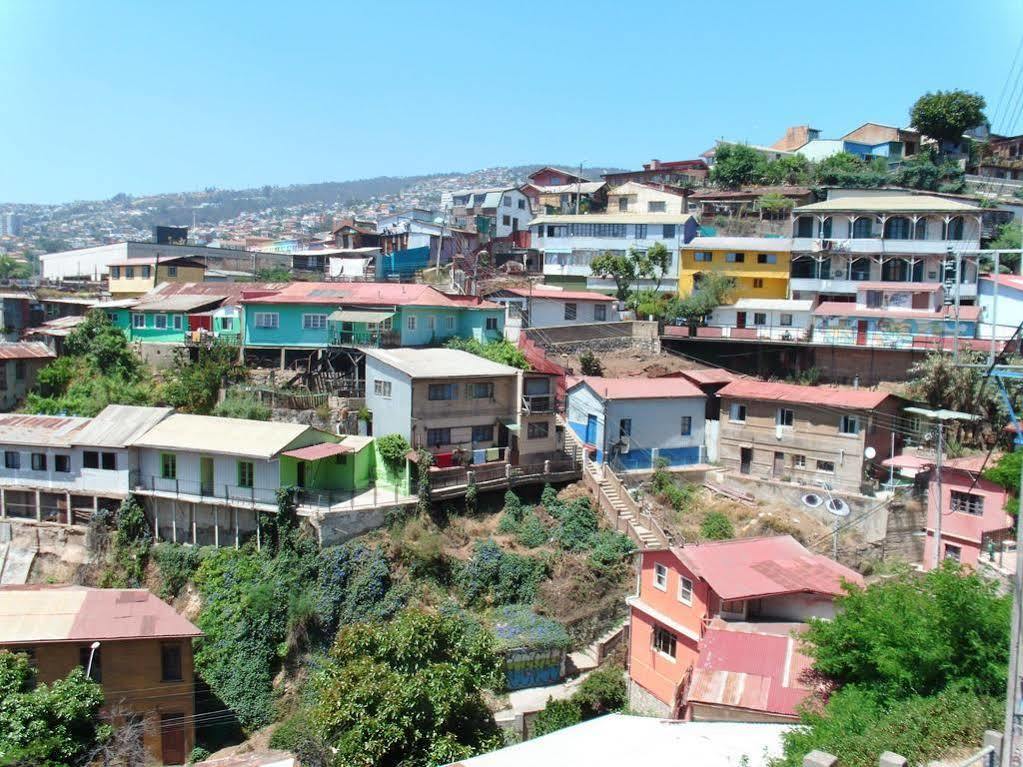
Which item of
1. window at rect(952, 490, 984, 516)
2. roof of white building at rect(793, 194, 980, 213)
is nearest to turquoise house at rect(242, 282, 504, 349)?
roof of white building at rect(793, 194, 980, 213)

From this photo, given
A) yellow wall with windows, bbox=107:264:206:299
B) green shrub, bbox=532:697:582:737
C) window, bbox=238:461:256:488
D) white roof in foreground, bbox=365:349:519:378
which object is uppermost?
yellow wall with windows, bbox=107:264:206:299

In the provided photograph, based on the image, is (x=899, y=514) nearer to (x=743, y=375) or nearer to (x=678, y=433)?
(x=678, y=433)

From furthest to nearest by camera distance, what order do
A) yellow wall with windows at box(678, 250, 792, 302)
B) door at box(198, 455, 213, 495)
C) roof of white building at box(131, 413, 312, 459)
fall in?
yellow wall with windows at box(678, 250, 792, 302) < door at box(198, 455, 213, 495) < roof of white building at box(131, 413, 312, 459)

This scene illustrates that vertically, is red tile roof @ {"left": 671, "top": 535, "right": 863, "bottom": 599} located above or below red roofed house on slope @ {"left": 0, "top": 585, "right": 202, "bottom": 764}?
above

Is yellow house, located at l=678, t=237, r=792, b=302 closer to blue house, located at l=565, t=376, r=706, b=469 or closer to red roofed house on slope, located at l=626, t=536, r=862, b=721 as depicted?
blue house, located at l=565, t=376, r=706, b=469

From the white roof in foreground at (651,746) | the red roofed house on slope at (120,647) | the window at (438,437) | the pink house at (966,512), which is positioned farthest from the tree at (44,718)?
the pink house at (966,512)

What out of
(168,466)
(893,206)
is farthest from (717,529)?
(893,206)

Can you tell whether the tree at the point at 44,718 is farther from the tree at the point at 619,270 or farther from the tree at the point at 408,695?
the tree at the point at 619,270
